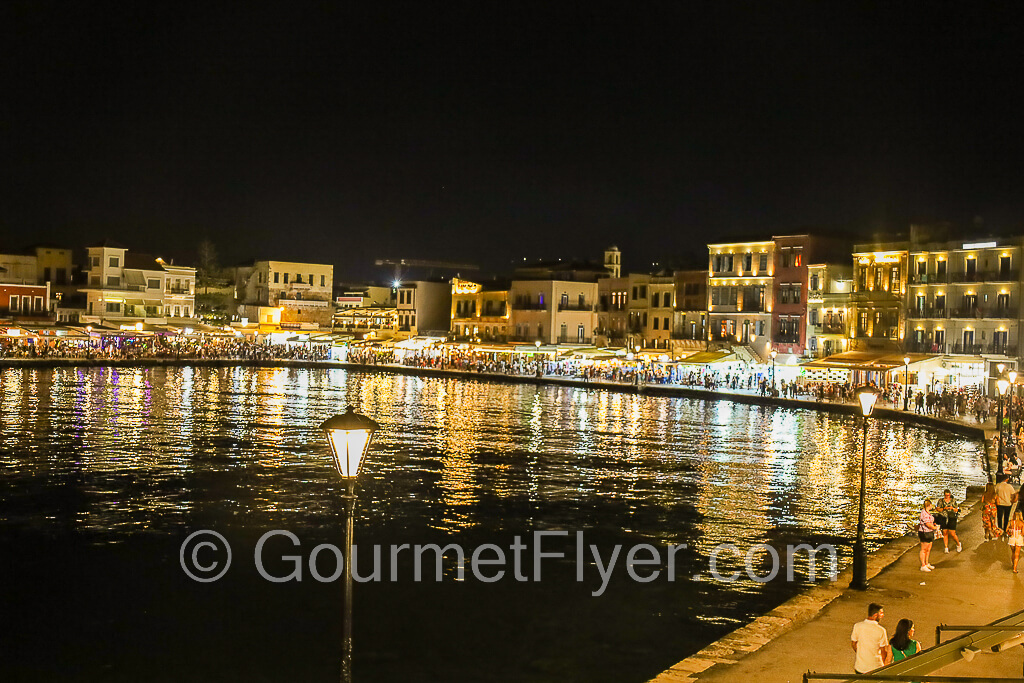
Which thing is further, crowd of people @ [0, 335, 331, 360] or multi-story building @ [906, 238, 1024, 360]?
crowd of people @ [0, 335, 331, 360]

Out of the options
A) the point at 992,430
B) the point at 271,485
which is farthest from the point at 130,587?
the point at 992,430

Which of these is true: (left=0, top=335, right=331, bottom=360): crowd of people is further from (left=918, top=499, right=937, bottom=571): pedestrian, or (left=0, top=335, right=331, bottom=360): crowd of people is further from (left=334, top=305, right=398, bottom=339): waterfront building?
(left=918, top=499, right=937, bottom=571): pedestrian

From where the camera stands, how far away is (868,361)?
53688 millimetres

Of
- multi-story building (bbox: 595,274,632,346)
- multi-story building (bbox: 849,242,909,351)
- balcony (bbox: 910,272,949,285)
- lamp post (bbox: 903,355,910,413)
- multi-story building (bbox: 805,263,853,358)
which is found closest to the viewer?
lamp post (bbox: 903,355,910,413)

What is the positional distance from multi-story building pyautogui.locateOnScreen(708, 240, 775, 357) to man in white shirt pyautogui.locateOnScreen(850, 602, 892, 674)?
60995 mm

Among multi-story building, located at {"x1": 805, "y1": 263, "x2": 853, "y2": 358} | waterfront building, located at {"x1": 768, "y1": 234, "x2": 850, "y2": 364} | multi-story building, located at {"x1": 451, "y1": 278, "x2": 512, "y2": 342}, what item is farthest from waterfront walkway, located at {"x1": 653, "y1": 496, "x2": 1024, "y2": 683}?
multi-story building, located at {"x1": 451, "y1": 278, "x2": 512, "y2": 342}

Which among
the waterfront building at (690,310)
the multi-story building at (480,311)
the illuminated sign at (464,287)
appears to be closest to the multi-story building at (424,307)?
the multi-story building at (480,311)

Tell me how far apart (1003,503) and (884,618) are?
5870mm

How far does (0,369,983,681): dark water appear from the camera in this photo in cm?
1305

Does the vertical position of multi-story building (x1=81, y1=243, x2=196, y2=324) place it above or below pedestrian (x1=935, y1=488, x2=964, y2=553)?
above

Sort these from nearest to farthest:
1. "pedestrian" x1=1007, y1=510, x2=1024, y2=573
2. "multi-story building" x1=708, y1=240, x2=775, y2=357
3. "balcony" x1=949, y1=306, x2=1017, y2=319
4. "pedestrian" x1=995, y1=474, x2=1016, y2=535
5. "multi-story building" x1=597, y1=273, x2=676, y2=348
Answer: "pedestrian" x1=1007, y1=510, x2=1024, y2=573 < "pedestrian" x1=995, y1=474, x2=1016, y2=535 < "balcony" x1=949, y1=306, x2=1017, y2=319 < "multi-story building" x1=708, y1=240, x2=775, y2=357 < "multi-story building" x1=597, y1=273, x2=676, y2=348

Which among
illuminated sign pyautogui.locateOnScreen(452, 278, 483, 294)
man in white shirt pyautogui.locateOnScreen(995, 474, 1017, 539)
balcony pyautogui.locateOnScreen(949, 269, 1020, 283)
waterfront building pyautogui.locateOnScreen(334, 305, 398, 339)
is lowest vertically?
man in white shirt pyautogui.locateOnScreen(995, 474, 1017, 539)

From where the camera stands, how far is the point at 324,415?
4019 centimetres

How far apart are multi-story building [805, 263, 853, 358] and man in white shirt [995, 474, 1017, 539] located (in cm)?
4644
